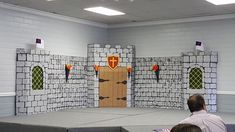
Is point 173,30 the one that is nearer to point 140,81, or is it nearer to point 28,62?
point 140,81

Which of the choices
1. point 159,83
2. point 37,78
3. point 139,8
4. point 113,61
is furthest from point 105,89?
point 139,8

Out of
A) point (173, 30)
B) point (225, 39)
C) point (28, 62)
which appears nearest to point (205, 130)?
point (28, 62)

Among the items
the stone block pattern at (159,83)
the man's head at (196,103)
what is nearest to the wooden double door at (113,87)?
the stone block pattern at (159,83)

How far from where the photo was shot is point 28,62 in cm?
959

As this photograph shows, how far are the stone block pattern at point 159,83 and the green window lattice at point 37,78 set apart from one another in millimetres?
3710

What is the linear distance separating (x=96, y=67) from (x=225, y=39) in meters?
4.16

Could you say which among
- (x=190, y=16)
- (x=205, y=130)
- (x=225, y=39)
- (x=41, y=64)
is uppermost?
(x=190, y=16)

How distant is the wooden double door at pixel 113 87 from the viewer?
1203 centimetres

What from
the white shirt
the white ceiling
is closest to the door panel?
the white ceiling

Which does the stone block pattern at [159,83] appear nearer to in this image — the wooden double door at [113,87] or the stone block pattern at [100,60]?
the stone block pattern at [100,60]

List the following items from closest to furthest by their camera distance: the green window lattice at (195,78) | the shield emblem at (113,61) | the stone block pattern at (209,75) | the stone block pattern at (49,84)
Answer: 1. the stone block pattern at (49,84)
2. the stone block pattern at (209,75)
3. the green window lattice at (195,78)
4. the shield emblem at (113,61)

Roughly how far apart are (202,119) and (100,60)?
834 centimetres

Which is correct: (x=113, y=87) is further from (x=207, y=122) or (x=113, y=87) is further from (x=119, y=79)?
(x=207, y=122)

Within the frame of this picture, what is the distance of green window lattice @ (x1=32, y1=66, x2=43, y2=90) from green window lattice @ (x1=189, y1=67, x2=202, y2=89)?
4.54 m
